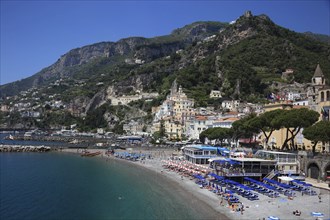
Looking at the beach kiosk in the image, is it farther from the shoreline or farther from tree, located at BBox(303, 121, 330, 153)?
tree, located at BBox(303, 121, 330, 153)

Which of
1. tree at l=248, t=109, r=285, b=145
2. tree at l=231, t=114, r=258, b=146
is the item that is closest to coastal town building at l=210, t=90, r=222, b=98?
tree at l=231, t=114, r=258, b=146

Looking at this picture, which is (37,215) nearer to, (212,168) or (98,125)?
(212,168)

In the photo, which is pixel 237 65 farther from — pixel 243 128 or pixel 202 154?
pixel 202 154

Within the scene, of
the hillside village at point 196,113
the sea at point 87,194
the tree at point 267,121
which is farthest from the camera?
the hillside village at point 196,113

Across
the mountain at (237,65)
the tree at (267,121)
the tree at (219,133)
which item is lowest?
the tree at (219,133)

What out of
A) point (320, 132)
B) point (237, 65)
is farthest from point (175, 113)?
point (320, 132)

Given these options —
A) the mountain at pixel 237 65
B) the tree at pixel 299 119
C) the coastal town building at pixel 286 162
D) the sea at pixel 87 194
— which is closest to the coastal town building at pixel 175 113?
the mountain at pixel 237 65

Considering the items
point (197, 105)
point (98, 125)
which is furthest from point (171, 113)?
point (98, 125)

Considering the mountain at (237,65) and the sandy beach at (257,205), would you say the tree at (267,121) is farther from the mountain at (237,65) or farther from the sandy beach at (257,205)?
the mountain at (237,65)
